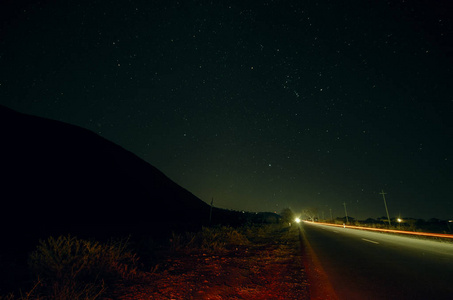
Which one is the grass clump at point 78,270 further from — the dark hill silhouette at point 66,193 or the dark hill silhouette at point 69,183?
the dark hill silhouette at point 69,183

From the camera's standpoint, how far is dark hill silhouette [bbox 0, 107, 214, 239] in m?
15.5

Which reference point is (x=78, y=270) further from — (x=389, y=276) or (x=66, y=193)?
(x=66, y=193)

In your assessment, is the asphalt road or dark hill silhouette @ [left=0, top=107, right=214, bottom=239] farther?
dark hill silhouette @ [left=0, top=107, right=214, bottom=239]

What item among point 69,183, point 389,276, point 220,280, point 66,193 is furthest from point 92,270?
point 69,183

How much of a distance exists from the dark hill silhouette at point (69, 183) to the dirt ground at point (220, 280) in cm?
1403

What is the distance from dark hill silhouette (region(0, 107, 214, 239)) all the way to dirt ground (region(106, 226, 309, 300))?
14.0m

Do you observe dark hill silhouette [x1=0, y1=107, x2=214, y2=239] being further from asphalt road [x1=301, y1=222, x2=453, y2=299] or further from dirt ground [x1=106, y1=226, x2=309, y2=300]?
asphalt road [x1=301, y1=222, x2=453, y2=299]

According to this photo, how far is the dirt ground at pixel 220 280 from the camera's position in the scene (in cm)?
398

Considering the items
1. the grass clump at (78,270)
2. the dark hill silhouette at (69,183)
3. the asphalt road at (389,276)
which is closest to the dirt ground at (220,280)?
the grass clump at (78,270)

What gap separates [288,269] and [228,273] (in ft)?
6.09

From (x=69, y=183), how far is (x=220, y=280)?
72.5 ft

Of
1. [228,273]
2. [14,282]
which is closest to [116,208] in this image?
[14,282]

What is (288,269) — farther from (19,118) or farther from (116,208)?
(19,118)

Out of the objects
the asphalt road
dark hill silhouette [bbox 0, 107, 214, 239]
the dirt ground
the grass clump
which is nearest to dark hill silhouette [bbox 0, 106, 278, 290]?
dark hill silhouette [bbox 0, 107, 214, 239]
